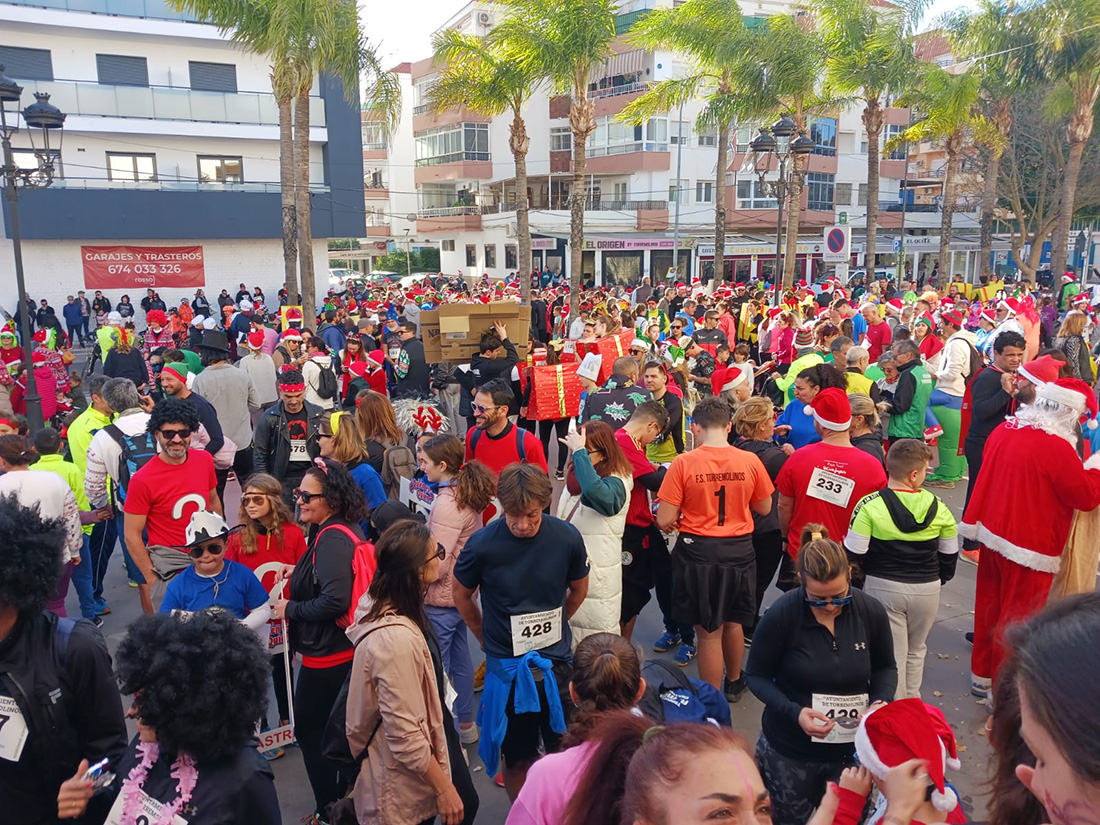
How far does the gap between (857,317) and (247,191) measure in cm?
2349

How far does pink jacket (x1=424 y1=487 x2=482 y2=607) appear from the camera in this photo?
4.52 metres

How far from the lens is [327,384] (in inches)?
340

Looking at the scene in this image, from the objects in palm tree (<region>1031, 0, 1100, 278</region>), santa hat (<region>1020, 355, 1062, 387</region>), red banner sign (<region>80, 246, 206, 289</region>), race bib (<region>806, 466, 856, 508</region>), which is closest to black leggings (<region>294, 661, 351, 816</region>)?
race bib (<region>806, 466, 856, 508</region>)

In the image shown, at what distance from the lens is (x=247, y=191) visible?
29141 millimetres

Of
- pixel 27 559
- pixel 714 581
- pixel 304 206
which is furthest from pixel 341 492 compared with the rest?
pixel 304 206

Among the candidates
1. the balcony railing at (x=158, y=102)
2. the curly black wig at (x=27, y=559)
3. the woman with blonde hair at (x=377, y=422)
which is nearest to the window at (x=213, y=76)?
the balcony railing at (x=158, y=102)

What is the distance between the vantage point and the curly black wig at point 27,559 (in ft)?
8.58

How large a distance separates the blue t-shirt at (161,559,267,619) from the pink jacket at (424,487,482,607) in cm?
94

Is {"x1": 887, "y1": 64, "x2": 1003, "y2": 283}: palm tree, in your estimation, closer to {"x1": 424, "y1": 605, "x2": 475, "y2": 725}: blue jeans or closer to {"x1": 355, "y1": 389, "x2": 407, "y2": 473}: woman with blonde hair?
{"x1": 355, "y1": 389, "x2": 407, "y2": 473}: woman with blonde hair

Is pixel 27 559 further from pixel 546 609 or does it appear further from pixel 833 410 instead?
pixel 833 410

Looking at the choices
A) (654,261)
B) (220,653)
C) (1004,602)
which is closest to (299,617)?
(220,653)

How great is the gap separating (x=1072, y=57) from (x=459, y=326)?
24884 mm

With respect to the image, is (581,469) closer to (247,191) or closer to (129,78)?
(247,191)

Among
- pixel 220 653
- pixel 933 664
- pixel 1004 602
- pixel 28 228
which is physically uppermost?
pixel 28 228
